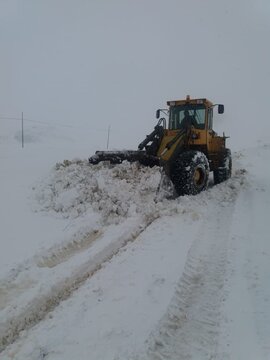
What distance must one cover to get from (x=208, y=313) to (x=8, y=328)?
6.46 feet

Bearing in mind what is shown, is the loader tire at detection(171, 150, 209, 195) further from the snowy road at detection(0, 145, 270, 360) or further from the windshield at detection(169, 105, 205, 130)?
the snowy road at detection(0, 145, 270, 360)

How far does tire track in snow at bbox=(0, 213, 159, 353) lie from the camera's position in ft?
13.1

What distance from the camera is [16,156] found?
13.2m

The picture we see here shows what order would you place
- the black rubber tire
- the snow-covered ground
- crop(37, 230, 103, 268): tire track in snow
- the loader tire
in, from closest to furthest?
the snow-covered ground → crop(37, 230, 103, 268): tire track in snow → the loader tire → the black rubber tire

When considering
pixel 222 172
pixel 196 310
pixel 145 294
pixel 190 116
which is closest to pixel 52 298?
pixel 145 294

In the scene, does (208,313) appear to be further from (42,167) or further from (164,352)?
(42,167)

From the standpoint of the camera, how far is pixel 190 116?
11.2 metres

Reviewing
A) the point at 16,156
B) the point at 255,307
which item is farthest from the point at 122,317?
the point at 16,156

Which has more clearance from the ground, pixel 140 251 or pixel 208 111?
pixel 208 111

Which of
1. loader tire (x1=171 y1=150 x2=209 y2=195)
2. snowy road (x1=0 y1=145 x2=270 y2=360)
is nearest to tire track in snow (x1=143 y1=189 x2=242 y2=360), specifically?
snowy road (x1=0 y1=145 x2=270 y2=360)

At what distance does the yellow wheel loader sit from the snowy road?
2.06m

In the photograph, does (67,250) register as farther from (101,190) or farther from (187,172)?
(187,172)

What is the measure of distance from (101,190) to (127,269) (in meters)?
3.23

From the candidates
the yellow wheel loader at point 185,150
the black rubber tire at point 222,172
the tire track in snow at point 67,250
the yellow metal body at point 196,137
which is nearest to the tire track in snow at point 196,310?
the tire track in snow at point 67,250
